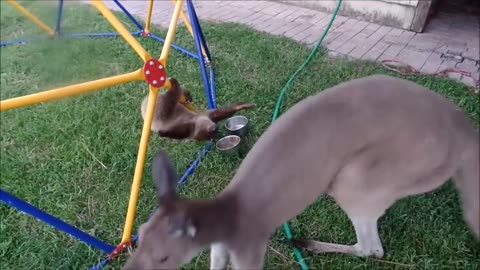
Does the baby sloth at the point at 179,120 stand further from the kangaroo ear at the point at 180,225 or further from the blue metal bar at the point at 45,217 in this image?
the kangaroo ear at the point at 180,225

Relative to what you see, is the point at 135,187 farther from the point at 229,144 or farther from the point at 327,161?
the point at 327,161

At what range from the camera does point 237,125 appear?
3305mm

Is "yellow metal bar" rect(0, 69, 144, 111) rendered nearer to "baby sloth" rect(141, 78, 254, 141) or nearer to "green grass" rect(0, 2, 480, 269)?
"baby sloth" rect(141, 78, 254, 141)

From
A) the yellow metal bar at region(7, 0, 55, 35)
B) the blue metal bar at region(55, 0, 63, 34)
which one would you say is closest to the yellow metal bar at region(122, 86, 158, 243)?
the blue metal bar at region(55, 0, 63, 34)

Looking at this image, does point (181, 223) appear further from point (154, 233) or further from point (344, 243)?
point (344, 243)

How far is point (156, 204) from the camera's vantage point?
2738mm

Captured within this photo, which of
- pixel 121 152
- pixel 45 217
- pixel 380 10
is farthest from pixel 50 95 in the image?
pixel 380 10

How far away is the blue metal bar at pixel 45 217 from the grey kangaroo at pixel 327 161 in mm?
490

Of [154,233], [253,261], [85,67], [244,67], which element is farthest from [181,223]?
[244,67]

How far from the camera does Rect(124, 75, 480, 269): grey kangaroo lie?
171cm

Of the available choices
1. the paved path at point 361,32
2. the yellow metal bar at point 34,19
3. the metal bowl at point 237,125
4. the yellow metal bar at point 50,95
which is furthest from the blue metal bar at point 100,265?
the paved path at point 361,32

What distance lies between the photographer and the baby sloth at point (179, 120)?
115 inches

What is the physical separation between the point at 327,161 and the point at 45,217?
1252 mm

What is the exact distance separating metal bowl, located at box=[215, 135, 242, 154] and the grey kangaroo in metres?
1.18
